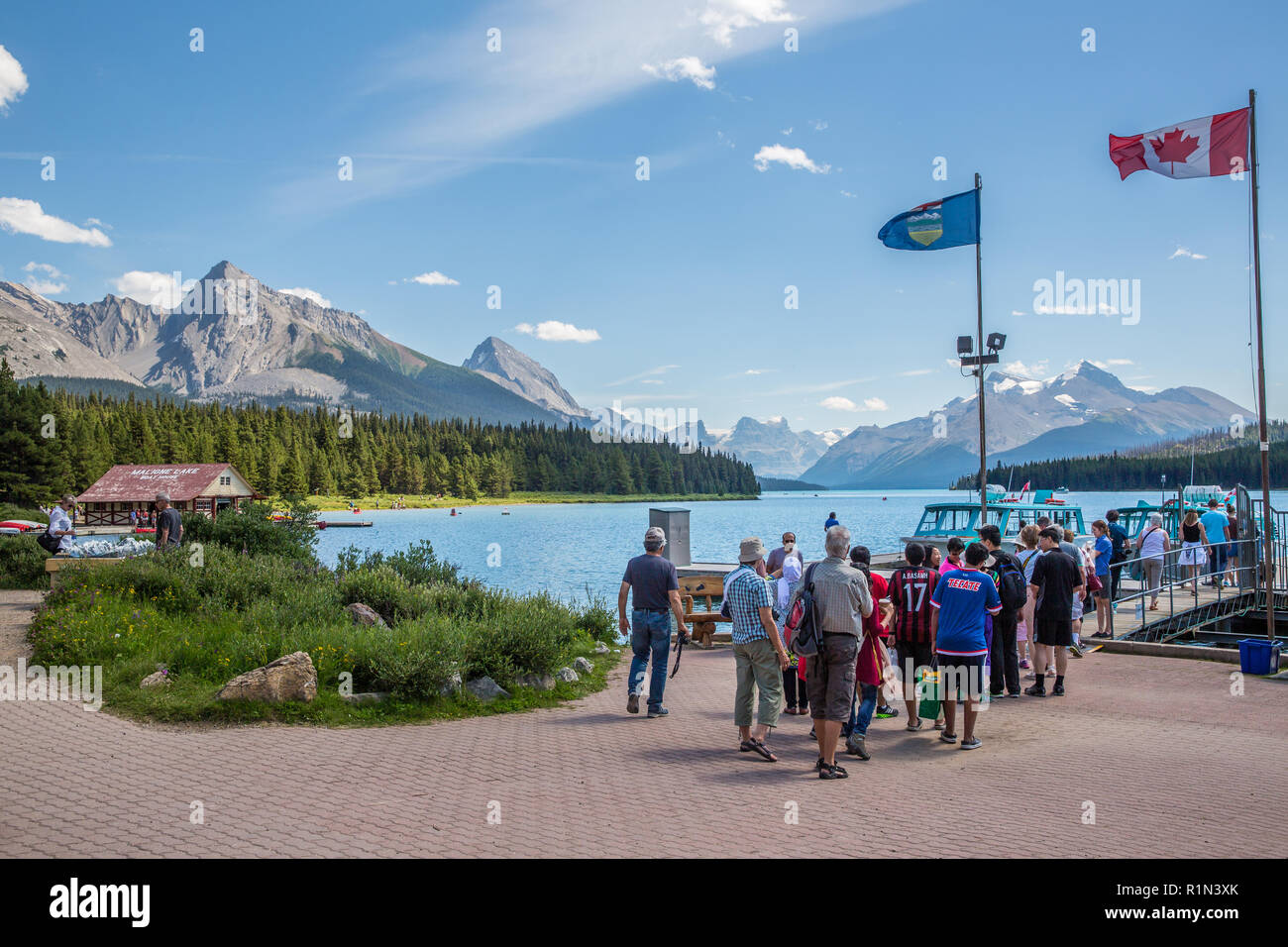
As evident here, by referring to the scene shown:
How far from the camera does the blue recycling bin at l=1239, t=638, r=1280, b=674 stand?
1215cm

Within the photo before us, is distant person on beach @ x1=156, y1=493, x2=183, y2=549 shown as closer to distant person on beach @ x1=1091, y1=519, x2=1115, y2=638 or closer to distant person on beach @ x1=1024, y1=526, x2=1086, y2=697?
distant person on beach @ x1=1024, y1=526, x2=1086, y2=697

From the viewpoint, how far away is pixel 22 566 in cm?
2022

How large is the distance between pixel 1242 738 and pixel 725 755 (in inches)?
218

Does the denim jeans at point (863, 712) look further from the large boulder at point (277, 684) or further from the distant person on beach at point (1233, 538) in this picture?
the distant person on beach at point (1233, 538)

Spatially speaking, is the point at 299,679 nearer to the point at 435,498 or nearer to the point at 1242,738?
the point at 1242,738

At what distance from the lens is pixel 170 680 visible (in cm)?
1012

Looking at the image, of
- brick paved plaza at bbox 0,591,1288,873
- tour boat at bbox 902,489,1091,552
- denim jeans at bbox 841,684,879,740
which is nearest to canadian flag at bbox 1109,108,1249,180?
brick paved plaza at bbox 0,591,1288,873

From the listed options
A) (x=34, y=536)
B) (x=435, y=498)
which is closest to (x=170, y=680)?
(x=34, y=536)

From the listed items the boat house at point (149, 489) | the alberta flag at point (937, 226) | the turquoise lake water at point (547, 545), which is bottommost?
the turquoise lake water at point (547, 545)

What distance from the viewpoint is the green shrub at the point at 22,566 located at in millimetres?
19891

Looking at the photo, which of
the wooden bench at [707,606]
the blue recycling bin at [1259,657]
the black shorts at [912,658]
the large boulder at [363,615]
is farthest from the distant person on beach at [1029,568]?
the large boulder at [363,615]

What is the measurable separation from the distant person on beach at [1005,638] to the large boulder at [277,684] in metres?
8.63

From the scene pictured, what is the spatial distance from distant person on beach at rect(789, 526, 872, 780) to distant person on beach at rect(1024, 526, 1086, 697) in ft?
15.6

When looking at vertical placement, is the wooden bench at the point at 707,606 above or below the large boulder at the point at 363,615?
below
